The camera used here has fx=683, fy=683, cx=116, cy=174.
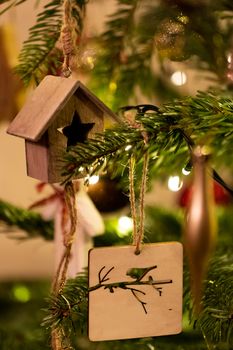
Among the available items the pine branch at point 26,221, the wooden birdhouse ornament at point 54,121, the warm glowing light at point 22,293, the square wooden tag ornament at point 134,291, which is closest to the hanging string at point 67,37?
the wooden birdhouse ornament at point 54,121

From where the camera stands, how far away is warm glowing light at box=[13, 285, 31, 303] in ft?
5.30

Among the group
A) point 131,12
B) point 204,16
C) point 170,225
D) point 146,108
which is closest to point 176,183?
point 146,108

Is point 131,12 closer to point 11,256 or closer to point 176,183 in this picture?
point 176,183

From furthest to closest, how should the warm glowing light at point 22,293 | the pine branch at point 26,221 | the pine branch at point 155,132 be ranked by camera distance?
the warm glowing light at point 22,293, the pine branch at point 26,221, the pine branch at point 155,132

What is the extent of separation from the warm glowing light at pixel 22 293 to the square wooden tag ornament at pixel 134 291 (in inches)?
39.9

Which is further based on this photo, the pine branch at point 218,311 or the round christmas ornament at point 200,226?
the pine branch at point 218,311

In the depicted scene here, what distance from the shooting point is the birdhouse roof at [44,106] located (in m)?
0.61

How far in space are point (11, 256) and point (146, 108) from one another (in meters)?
1.45

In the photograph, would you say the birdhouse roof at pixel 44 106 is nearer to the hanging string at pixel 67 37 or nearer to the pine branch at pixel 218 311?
the hanging string at pixel 67 37

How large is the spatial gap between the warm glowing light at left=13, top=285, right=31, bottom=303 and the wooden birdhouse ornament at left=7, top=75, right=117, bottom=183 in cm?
99

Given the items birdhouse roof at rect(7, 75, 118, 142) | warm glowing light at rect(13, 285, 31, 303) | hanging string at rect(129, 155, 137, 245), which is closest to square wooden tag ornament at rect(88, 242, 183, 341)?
hanging string at rect(129, 155, 137, 245)

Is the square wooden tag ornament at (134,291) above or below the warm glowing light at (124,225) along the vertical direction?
above

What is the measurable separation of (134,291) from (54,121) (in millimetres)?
174

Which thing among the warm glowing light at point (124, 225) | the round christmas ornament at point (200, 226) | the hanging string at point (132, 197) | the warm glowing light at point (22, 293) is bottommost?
the warm glowing light at point (22, 293)
